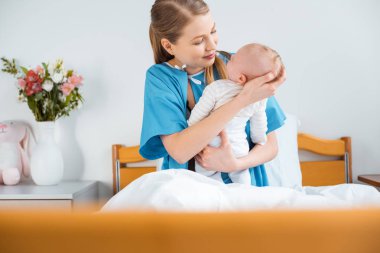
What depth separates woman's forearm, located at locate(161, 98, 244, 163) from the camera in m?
1.12

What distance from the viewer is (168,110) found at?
128 centimetres

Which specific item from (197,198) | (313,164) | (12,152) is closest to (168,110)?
(197,198)

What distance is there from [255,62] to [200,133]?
248 millimetres

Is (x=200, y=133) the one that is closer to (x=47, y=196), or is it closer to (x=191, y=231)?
(x=191, y=231)

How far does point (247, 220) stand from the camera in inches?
17.8

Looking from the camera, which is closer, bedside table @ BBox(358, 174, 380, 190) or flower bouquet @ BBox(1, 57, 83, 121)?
bedside table @ BBox(358, 174, 380, 190)

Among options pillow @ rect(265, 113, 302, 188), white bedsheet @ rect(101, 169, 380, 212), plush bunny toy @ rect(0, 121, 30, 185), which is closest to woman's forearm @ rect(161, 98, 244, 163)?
white bedsheet @ rect(101, 169, 380, 212)

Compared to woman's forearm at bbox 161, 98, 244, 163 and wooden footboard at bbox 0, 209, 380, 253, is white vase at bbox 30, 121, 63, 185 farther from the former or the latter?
wooden footboard at bbox 0, 209, 380, 253

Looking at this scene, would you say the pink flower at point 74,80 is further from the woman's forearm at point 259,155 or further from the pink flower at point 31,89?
the woman's forearm at point 259,155

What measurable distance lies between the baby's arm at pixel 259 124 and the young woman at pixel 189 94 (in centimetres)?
3

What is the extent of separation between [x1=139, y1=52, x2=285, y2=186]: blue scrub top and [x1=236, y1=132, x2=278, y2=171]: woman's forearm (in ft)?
0.21

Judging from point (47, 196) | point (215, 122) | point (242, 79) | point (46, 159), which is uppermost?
point (242, 79)

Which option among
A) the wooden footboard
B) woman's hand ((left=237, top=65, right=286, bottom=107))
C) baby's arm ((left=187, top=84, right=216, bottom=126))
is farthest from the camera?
baby's arm ((left=187, top=84, right=216, bottom=126))

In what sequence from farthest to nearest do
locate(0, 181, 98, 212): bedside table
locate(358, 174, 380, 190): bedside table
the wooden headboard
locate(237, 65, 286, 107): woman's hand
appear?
the wooden headboard < locate(358, 174, 380, 190): bedside table < locate(0, 181, 98, 212): bedside table < locate(237, 65, 286, 107): woman's hand
